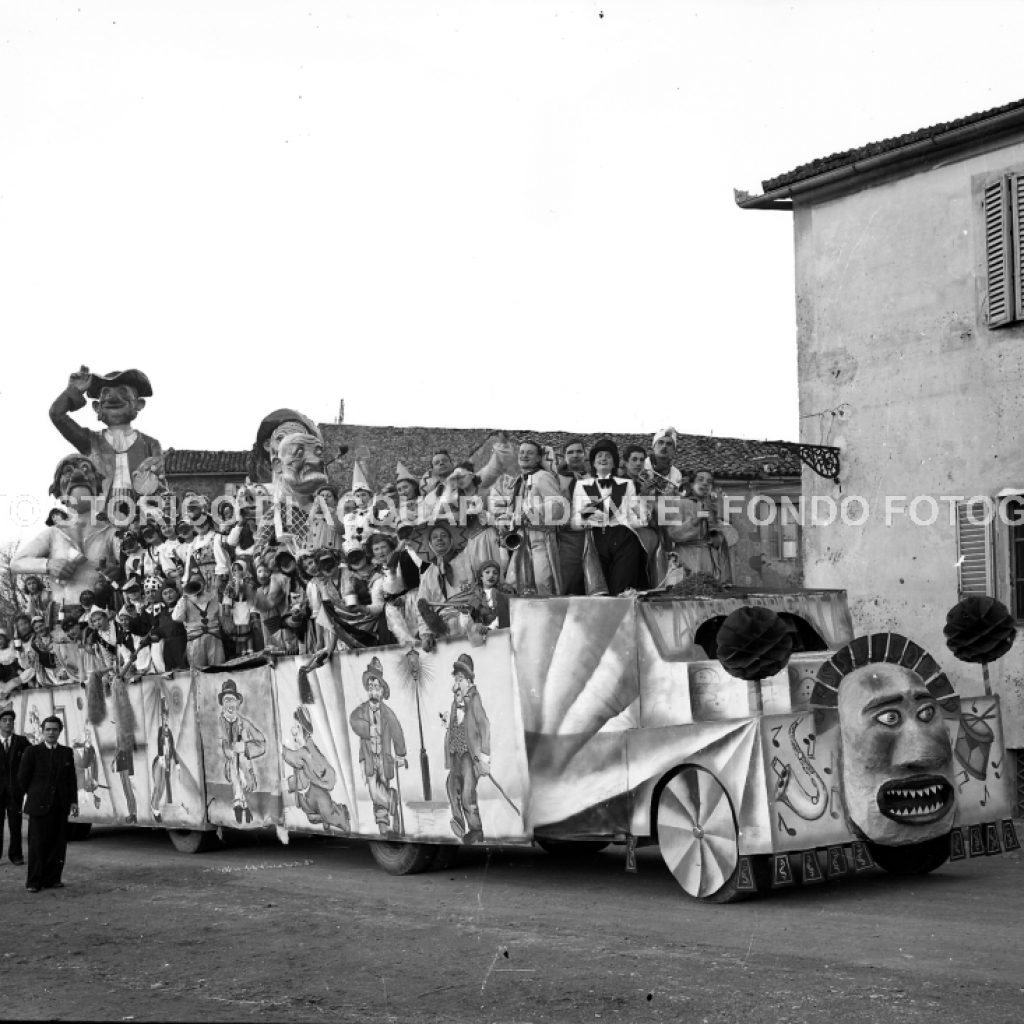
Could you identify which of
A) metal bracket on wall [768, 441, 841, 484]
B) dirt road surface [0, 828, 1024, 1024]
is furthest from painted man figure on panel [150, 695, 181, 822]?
metal bracket on wall [768, 441, 841, 484]

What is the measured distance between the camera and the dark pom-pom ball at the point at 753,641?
10.7m

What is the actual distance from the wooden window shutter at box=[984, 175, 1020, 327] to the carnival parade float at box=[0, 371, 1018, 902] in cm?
585

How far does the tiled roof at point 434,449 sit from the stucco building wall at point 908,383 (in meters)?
12.5

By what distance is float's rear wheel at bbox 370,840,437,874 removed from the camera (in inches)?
560

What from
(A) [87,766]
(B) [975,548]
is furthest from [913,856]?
(A) [87,766]

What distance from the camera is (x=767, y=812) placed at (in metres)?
10.8

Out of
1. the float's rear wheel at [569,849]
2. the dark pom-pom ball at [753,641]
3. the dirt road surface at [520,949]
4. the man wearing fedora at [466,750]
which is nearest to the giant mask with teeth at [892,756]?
the dirt road surface at [520,949]

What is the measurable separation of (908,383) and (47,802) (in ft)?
35.5

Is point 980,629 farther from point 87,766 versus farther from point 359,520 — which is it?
point 87,766

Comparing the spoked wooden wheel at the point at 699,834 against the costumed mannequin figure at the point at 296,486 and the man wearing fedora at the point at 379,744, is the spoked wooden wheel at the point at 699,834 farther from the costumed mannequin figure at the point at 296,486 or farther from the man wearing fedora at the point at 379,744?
the costumed mannequin figure at the point at 296,486

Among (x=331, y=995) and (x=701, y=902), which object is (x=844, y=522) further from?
(x=331, y=995)

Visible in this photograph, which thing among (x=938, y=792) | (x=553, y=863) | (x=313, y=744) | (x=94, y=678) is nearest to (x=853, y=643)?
(x=938, y=792)

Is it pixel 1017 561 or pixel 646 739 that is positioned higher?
pixel 1017 561

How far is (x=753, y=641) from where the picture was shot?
1078cm
